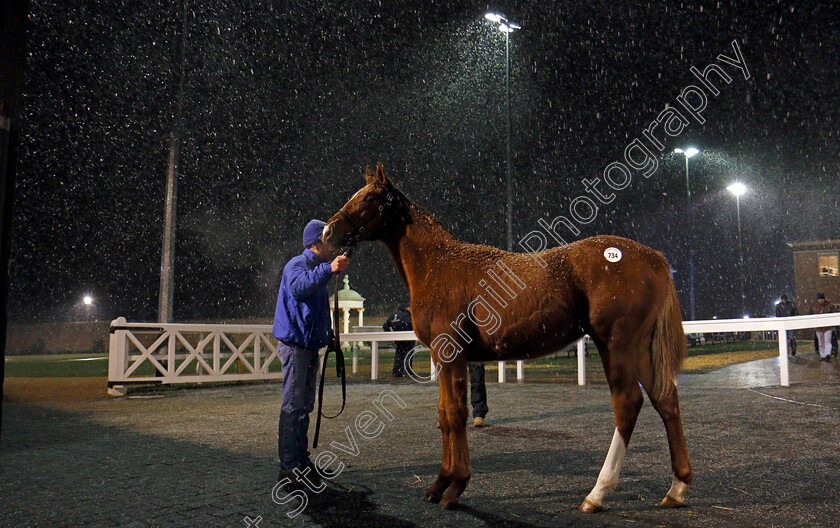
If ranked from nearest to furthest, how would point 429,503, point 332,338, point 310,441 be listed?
point 429,503 < point 332,338 < point 310,441

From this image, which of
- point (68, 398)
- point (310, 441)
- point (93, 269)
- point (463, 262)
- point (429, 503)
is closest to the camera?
point (429, 503)

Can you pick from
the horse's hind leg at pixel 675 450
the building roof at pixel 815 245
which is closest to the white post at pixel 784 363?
the horse's hind leg at pixel 675 450

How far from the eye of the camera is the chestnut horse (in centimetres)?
334

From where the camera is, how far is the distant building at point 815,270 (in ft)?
130

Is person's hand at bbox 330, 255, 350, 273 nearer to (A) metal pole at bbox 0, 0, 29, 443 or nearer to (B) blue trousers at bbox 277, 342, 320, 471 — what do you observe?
(B) blue trousers at bbox 277, 342, 320, 471

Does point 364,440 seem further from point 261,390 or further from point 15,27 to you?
point 261,390

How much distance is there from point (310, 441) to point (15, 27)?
503cm

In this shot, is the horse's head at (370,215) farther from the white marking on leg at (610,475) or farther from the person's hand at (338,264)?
the white marking on leg at (610,475)

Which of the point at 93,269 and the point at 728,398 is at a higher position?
the point at 93,269

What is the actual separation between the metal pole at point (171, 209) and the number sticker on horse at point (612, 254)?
37.5ft

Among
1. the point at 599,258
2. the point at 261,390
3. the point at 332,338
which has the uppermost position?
the point at 599,258

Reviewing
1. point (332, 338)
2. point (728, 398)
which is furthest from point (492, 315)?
point (728, 398)

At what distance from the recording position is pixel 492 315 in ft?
11.8

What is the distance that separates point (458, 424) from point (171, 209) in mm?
11595
